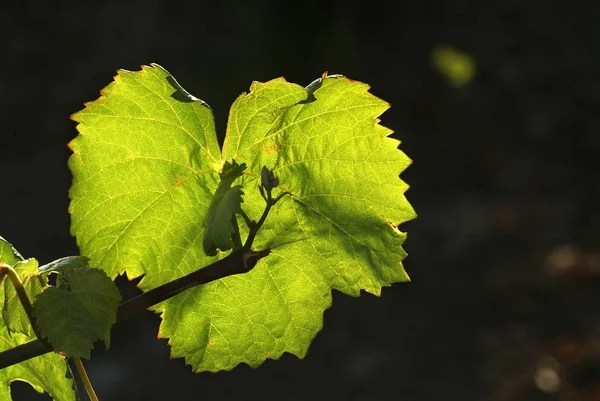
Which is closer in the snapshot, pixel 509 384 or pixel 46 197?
pixel 509 384

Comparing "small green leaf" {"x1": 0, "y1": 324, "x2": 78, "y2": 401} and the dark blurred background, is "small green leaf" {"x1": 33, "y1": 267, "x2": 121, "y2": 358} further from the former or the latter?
the dark blurred background

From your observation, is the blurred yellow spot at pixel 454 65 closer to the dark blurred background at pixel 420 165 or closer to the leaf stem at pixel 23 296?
the dark blurred background at pixel 420 165

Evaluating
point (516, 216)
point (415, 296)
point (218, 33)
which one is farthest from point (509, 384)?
point (218, 33)

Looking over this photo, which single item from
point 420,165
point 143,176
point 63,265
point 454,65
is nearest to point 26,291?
point 63,265

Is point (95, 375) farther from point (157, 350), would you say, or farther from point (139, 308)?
point (139, 308)

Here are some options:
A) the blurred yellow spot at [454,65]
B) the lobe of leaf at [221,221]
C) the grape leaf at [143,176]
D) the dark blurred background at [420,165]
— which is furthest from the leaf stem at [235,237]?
the blurred yellow spot at [454,65]

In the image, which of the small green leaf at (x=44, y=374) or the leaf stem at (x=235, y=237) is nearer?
the leaf stem at (x=235, y=237)

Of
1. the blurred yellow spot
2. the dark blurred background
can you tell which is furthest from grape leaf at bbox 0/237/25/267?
the blurred yellow spot
